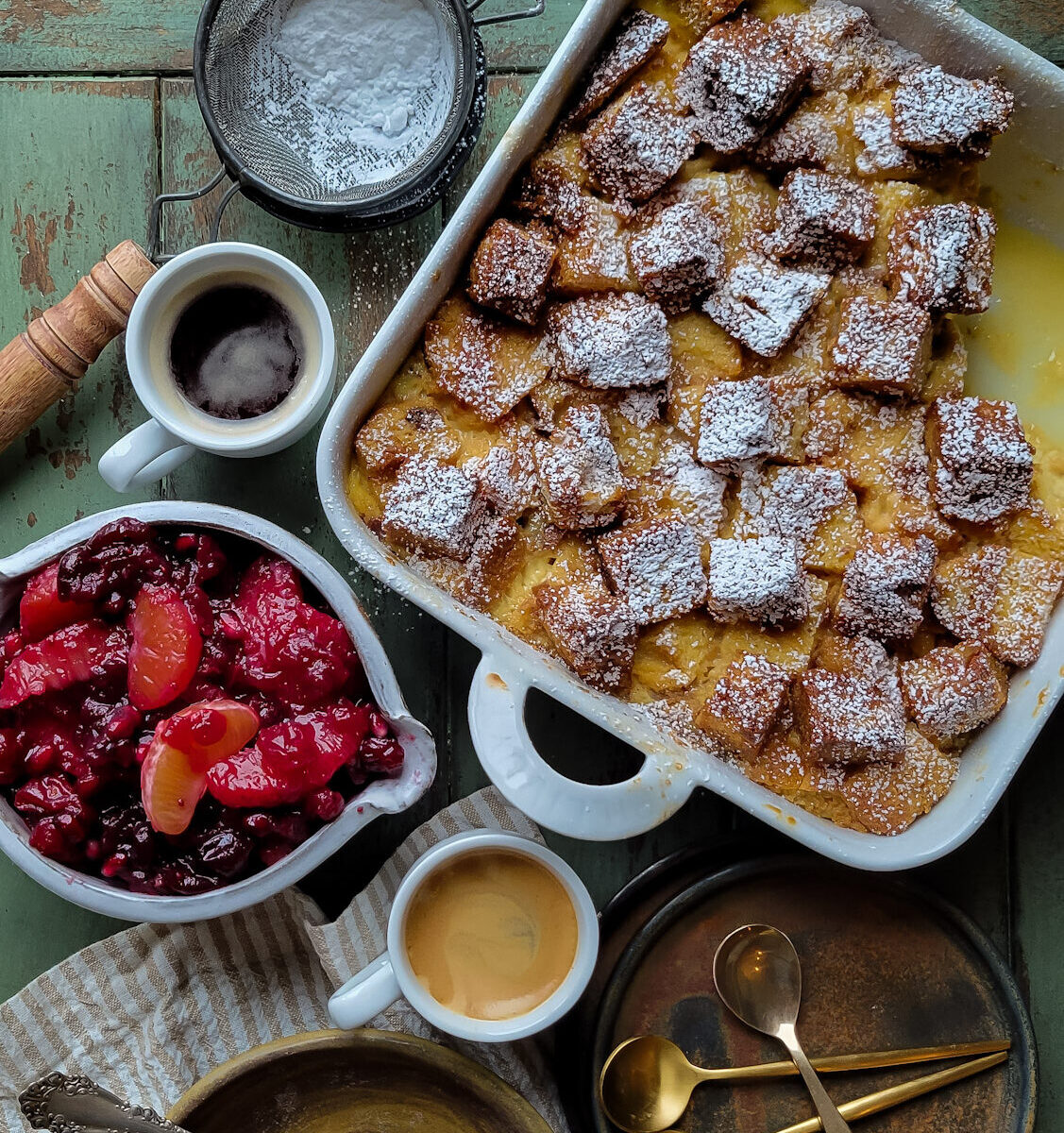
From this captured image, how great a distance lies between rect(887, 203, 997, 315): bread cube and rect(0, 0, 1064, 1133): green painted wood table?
41 centimetres

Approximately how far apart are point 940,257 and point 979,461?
257mm

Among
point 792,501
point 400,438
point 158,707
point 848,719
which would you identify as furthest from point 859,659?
point 158,707

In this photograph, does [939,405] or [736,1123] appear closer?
[939,405]

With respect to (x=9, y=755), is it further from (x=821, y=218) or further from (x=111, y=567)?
(x=821, y=218)

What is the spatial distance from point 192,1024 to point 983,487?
4.27 ft

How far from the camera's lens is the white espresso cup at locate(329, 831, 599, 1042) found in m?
1.39

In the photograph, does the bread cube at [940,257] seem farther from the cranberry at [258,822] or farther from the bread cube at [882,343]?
the cranberry at [258,822]

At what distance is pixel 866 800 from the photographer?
4.56ft

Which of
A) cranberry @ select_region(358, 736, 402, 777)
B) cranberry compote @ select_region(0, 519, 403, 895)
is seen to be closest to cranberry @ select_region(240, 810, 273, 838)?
cranberry compote @ select_region(0, 519, 403, 895)

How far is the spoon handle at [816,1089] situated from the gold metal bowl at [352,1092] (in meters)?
0.36

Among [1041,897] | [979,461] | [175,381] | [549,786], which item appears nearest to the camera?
Answer: [549,786]

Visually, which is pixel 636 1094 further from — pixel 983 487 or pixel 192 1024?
pixel 983 487

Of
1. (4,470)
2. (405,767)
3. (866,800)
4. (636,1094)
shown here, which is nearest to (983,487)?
(866,800)

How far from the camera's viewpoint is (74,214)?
1.65 metres
